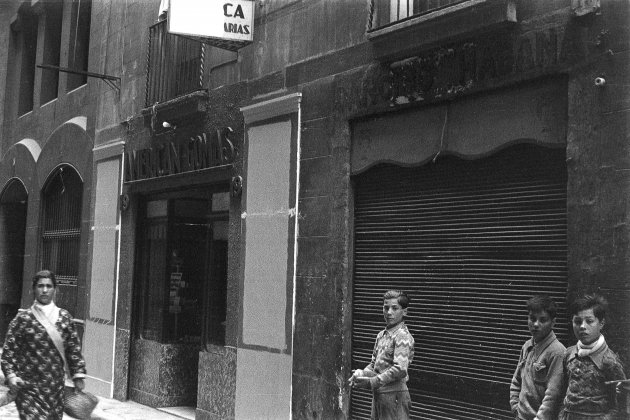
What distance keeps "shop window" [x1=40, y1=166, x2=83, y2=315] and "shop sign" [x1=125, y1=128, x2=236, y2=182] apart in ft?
8.88

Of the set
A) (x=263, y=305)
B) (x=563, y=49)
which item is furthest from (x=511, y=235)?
(x=263, y=305)

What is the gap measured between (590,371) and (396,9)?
461 centimetres

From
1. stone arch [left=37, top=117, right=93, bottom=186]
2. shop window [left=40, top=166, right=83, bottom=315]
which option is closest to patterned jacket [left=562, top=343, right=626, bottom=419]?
stone arch [left=37, top=117, right=93, bottom=186]

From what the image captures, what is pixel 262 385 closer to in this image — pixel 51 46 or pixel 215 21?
pixel 215 21

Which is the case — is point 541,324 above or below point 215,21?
below

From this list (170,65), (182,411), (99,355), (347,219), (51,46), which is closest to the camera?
(347,219)

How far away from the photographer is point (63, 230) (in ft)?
52.9

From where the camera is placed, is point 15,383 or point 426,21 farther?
point 426,21

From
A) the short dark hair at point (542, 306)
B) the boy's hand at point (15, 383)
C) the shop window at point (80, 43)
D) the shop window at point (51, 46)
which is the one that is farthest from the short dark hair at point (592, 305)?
the shop window at point (51, 46)

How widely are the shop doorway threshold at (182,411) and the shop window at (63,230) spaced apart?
365cm

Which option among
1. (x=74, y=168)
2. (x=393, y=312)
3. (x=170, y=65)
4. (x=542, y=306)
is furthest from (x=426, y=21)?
(x=74, y=168)

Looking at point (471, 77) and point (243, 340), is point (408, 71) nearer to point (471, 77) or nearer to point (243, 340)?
point (471, 77)

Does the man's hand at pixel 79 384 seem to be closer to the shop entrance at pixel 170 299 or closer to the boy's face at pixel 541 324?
the boy's face at pixel 541 324

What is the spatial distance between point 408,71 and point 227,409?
493 cm
